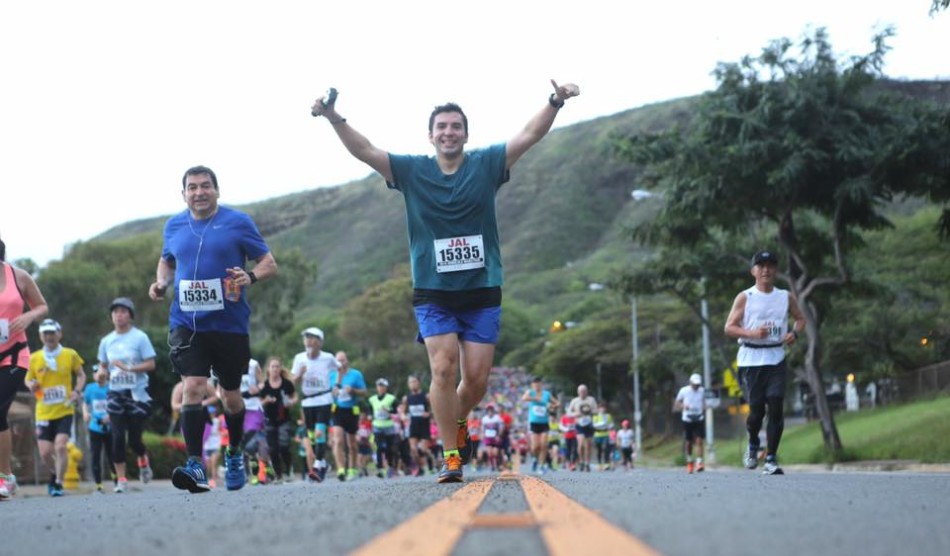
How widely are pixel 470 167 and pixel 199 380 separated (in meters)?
2.63

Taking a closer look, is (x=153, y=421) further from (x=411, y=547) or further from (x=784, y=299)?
(x=411, y=547)

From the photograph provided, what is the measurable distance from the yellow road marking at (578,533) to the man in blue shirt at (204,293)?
16.0 feet

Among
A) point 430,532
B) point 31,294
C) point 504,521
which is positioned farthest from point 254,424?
point 430,532

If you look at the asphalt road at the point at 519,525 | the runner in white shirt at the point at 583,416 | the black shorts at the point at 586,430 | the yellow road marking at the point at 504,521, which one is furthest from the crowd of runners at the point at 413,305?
the black shorts at the point at 586,430

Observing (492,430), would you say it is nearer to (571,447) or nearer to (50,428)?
(571,447)

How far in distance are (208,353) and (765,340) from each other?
540 cm

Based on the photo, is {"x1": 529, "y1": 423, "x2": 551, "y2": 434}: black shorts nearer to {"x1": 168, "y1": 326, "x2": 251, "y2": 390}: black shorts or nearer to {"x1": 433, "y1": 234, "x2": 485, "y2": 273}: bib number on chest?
{"x1": 168, "y1": 326, "x2": 251, "y2": 390}: black shorts

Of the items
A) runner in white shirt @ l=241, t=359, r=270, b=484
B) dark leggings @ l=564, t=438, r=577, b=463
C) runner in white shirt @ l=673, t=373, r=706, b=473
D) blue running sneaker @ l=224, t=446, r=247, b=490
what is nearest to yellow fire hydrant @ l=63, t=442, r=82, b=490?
runner in white shirt @ l=241, t=359, r=270, b=484

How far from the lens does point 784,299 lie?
1316 centimetres

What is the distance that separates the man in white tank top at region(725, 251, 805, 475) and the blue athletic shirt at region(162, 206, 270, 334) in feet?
16.0

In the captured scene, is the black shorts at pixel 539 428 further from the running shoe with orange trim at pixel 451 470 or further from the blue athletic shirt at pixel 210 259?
the running shoe with orange trim at pixel 451 470

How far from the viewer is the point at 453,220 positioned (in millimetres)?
9336

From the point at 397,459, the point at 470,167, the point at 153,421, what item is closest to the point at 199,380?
the point at 470,167

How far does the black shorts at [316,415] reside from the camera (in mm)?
20431
